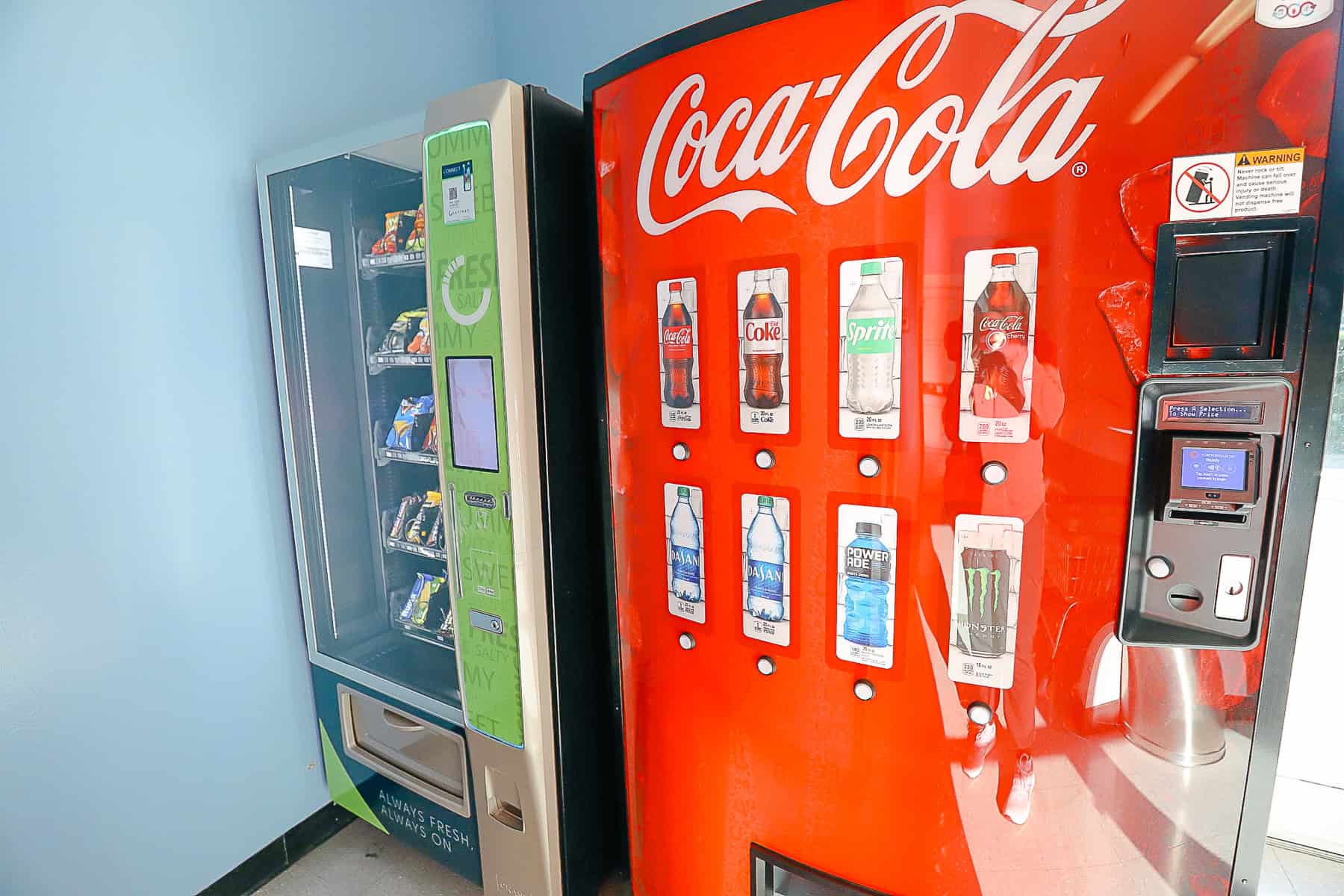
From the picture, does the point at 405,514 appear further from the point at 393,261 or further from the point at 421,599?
the point at 393,261

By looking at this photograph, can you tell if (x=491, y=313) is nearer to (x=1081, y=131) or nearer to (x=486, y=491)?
(x=486, y=491)

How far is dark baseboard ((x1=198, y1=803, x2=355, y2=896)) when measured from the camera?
1880 millimetres

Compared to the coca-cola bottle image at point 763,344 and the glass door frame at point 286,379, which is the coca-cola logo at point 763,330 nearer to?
the coca-cola bottle image at point 763,344

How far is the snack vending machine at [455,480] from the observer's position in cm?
138

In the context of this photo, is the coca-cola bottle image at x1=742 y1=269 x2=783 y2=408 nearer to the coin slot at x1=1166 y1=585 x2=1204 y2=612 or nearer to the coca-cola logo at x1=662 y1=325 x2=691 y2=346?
the coca-cola logo at x1=662 y1=325 x2=691 y2=346

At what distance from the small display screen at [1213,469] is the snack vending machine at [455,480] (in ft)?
3.32

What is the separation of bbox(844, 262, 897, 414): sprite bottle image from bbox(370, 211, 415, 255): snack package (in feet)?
4.42

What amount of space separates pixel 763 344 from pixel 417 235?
→ 116 centimetres

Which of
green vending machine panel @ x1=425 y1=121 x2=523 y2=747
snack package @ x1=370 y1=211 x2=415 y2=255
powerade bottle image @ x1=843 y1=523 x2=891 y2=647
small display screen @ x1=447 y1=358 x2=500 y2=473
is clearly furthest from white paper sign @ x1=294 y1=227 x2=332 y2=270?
powerade bottle image @ x1=843 y1=523 x2=891 y2=647

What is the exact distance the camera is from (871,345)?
1028mm

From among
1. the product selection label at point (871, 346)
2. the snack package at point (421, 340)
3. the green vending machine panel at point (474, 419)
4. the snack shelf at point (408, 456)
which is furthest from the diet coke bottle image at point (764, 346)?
the snack package at point (421, 340)

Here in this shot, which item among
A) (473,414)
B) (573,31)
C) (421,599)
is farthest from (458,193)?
(573,31)

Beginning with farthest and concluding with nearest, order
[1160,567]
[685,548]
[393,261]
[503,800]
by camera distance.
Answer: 1. [393,261]
2. [503,800]
3. [685,548]
4. [1160,567]

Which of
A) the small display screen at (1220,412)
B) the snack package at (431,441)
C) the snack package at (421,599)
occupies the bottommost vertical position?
the snack package at (421,599)
